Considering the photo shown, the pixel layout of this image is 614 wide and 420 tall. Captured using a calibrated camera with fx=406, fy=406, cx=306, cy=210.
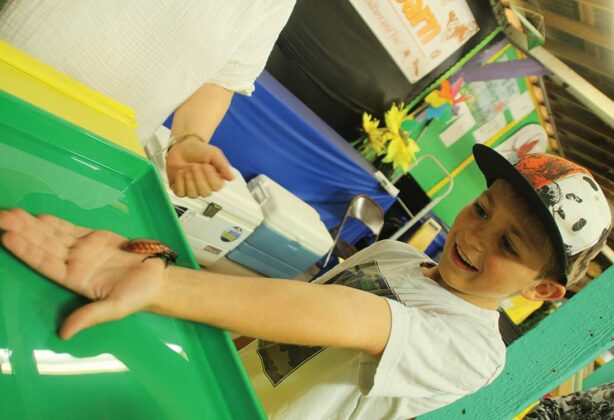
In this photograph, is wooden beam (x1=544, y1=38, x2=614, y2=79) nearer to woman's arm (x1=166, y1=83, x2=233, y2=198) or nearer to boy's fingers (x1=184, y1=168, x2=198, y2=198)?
woman's arm (x1=166, y1=83, x2=233, y2=198)

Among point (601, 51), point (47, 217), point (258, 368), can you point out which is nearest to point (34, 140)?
point (47, 217)

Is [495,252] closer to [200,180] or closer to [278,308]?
[278,308]

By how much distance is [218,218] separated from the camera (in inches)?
91.1

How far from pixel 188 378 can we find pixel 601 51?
4110 millimetres

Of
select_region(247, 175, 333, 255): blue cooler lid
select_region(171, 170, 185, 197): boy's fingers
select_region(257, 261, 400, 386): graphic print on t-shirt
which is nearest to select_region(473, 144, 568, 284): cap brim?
select_region(257, 261, 400, 386): graphic print on t-shirt

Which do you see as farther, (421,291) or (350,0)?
(350,0)

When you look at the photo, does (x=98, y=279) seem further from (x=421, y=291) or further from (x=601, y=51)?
(x=601, y=51)

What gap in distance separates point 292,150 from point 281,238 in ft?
2.34

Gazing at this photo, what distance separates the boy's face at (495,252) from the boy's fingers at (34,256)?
2.42 ft

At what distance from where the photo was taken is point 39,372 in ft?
1.17

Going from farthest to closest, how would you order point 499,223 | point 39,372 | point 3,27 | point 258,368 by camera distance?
point 258,368 < point 499,223 < point 3,27 < point 39,372

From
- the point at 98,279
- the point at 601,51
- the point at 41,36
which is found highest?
the point at 41,36

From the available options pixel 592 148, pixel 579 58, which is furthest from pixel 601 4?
pixel 592 148

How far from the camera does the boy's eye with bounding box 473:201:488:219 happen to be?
881 millimetres
